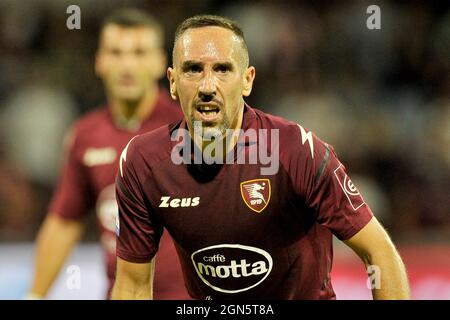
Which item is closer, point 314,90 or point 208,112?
point 208,112

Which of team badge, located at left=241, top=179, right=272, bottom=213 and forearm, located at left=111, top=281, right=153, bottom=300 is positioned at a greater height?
team badge, located at left=241, top=179, right=272, bottom=213

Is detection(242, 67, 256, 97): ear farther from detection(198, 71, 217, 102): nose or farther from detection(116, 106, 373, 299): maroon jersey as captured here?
detection(198, 71, 217, 102): nose

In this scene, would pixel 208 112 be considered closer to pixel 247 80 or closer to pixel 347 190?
pixel 247 80

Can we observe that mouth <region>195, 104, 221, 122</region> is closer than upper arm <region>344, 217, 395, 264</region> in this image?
No

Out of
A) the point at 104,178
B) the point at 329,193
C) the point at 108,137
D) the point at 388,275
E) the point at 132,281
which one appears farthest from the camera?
the point at 108,137

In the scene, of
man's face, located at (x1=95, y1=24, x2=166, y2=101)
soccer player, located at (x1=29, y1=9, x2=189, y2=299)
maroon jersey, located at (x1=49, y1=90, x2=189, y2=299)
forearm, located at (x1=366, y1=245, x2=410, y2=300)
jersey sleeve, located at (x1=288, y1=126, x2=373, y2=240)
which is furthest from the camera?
man's face, located at (x1=95, y1=24, x2=166, y2=101)

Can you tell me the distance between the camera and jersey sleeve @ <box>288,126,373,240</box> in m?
3.34

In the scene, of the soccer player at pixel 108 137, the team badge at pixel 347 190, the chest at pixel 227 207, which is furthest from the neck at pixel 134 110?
the team badge at pixel 347 190

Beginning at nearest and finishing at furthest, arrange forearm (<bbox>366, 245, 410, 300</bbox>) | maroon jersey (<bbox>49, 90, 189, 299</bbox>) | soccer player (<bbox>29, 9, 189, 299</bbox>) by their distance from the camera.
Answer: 1. forearm (<bbox>366, 245, 410, 300</bbox>)
2. maroon jersey (<bbox>49, 90, 189, 299</bbox>)
3. soccer player (<bbox>29, 9, 189, 299</bbox>)

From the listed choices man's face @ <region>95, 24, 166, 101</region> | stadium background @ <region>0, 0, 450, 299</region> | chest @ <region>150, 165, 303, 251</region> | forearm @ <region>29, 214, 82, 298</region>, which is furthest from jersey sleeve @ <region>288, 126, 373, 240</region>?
stadium background @ <region>0, 0, 450, 299</region>

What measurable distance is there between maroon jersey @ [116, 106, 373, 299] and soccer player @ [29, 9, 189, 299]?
1.67 m

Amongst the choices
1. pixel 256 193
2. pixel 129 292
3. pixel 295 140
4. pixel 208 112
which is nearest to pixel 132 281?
pixel 129 292

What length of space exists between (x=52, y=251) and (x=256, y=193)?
248cm

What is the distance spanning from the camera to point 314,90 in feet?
24.6
